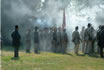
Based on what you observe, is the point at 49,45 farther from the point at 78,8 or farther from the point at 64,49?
the point at 78,8

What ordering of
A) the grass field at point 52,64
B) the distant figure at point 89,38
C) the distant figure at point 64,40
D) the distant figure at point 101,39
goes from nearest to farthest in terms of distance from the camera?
the grass field at point 52,64 < the distant figure at point 101,39 < the distant figure at point 89,38 < the distant figure at point 64,40

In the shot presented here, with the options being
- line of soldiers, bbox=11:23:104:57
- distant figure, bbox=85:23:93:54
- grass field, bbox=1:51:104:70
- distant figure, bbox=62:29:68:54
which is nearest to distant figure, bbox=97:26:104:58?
line of soldiers, bbox=11:23:104:57

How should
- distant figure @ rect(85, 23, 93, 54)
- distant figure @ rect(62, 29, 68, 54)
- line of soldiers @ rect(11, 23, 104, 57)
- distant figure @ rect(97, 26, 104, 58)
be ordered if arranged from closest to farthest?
distant figure @ rect(97, 26, 104, 58)
line of soldiers @ rect(11, 23, 104, 57)
distant figure @ rect(85, 23, 93, 54)
distant figure @ rect(62, 29, 68, 54)

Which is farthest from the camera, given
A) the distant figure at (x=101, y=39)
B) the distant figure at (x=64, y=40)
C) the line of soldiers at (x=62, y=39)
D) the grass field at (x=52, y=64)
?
the distant figure at (x=64, y=40)

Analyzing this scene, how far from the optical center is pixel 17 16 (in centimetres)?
3612

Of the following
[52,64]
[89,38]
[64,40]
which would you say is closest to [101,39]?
[89,38]

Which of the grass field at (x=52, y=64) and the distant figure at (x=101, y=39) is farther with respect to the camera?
the distant figure at (x=101, y=39)

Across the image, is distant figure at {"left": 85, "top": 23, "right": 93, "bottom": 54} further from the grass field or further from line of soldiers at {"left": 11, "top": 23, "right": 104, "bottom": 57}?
the grass field

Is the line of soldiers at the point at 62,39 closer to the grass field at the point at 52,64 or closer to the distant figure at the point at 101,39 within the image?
the distant figure at the point at 101,39

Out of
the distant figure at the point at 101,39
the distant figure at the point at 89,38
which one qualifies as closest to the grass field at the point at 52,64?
the distant figure at the point at 101,39

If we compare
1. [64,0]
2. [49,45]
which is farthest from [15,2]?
[49,45]

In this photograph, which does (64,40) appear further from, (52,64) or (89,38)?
(52,64)

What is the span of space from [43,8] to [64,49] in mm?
23597

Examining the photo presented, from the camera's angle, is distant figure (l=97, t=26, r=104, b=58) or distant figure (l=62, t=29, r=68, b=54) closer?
distant figure (l=97, t=26, r=104, b=58)
